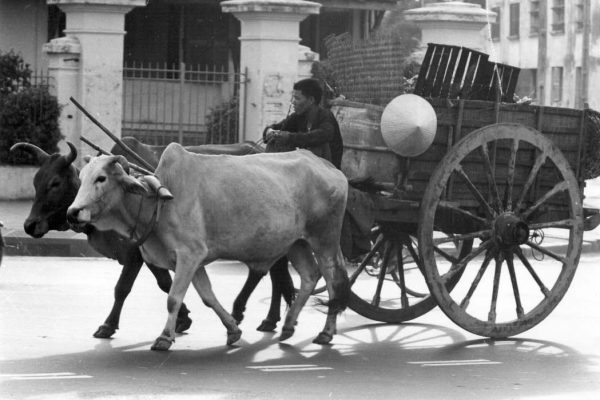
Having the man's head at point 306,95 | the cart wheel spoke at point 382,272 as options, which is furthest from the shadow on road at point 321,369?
the man's head at point 306,95

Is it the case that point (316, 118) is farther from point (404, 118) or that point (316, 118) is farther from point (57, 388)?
point (57, 388)

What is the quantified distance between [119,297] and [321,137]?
1871 millimetres

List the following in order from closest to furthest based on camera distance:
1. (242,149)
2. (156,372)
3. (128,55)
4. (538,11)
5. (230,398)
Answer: (230,398)
(156,372)
(242,149)
(128,55)
(538,11)

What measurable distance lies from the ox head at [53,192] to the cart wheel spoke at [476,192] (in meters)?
2.69

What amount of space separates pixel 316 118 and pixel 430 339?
6.02 feet

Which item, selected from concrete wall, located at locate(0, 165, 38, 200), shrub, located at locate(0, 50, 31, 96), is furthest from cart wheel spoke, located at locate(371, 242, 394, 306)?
shrub, located at locate(0, 50, 31, 96)

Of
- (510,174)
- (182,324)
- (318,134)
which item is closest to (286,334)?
(182,324)

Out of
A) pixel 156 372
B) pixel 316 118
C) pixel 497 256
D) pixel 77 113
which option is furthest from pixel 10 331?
pixel 77 113

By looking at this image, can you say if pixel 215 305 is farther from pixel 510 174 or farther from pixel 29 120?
pixel 29 120

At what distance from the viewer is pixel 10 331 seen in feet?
34.0

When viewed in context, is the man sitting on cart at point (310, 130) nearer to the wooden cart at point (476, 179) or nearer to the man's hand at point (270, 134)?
the man's hand at point (270, 134)

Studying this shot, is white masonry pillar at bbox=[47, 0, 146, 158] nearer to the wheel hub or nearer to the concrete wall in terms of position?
the concrete wall

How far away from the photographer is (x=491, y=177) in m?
10.5

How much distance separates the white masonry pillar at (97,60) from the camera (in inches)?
805
